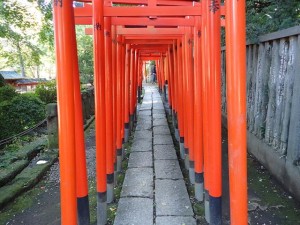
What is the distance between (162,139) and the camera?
675cm

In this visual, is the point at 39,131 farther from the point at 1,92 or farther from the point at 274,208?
the point at 274,208

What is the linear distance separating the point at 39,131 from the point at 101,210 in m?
5.31

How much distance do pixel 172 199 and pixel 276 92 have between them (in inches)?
82.7

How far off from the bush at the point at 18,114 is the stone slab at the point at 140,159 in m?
4.48

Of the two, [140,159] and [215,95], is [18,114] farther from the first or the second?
[215,95]

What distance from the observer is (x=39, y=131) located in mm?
7977

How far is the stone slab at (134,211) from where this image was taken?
3.23m

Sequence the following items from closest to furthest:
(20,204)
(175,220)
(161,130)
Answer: (175,220)
(20,204)
(161,130)

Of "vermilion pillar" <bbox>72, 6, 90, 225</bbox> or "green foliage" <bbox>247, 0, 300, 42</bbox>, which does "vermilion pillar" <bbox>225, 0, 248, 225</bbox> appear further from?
"green foliage" <bbox>247, 0, 300, 42</bbox>

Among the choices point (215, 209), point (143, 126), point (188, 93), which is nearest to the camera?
point (215, 209)

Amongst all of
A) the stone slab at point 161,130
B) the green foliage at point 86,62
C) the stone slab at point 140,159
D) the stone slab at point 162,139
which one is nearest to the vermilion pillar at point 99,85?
the stone slab at point 140,159

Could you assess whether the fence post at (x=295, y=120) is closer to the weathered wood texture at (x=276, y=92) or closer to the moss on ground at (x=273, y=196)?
the weathered wood texture at (x=276, y=92)

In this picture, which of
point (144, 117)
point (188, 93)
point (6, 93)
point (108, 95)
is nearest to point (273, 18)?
point (188, 93)

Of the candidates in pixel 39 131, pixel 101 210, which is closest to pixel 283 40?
pixel 101 210
